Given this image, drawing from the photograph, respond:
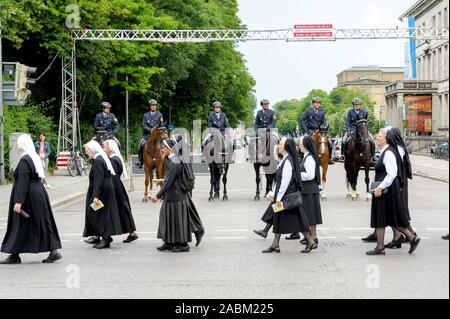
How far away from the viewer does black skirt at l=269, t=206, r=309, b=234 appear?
1153 centimetres

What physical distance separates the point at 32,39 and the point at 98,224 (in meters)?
25.4

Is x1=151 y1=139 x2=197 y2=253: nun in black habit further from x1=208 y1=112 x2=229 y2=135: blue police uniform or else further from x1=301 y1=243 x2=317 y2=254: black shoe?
x1=208 y1=112 x2=229 y2=135: blue police uniform

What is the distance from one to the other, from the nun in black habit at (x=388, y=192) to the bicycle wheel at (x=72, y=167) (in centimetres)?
2425

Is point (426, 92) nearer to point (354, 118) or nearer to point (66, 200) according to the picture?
point (354, 118)

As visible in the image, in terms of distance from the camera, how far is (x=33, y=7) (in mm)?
31062

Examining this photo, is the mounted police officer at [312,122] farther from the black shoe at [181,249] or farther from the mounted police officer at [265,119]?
the black shoe at [181,249]

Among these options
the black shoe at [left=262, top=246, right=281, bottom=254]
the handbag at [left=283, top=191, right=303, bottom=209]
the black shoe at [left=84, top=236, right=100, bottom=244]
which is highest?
the handbag at [left=283, top=191, right=303, bottom=209]

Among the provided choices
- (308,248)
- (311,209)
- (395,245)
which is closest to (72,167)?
(311,209)

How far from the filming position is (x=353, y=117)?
20.9 m

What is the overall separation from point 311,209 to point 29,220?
14.1 feet

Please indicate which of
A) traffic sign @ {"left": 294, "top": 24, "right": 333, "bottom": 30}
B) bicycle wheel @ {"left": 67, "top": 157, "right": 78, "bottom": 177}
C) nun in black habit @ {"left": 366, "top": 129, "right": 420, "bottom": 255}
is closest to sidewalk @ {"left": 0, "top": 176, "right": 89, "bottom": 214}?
bicycle wheel @ {"left": 67, "top": 157, "right": 78, "bottom": 177}

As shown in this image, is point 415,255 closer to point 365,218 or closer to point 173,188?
point 173,188

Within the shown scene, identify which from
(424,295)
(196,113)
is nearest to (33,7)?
(424,295)

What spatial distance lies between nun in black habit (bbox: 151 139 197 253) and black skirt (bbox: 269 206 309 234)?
1.48 m
